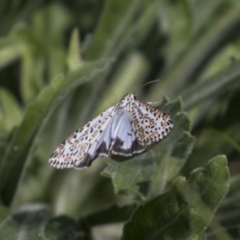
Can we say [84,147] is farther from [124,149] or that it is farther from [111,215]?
[111,215]

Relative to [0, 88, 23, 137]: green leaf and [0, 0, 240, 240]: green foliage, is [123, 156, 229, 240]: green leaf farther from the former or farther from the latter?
[0, 88, 23, 137]: green leaf

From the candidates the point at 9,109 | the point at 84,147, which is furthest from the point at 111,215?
the point at 9,109

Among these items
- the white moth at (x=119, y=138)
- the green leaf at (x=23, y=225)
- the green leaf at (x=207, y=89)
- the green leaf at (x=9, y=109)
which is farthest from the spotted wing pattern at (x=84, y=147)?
the green leaf at (x=9, y=109)

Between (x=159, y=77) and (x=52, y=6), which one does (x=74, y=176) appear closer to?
(x=159, y=77)

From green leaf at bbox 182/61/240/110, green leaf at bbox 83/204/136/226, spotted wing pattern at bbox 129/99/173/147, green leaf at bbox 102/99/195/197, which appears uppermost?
spotted wing pattern at bbox 129/99/173/147

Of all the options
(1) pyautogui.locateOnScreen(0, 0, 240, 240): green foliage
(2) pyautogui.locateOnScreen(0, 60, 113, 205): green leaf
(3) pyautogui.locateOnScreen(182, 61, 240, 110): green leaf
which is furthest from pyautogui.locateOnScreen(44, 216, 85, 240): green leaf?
(3) pyautogui.locateOnScreen(182, 61, 240, 110): green leaf

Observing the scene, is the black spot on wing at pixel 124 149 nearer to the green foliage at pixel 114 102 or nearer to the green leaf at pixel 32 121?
the green foliage at pixel 114 102

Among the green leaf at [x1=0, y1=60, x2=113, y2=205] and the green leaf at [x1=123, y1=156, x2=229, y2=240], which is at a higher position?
the green leaf at [x1=0, y1=60, x2=113, y2=205]
